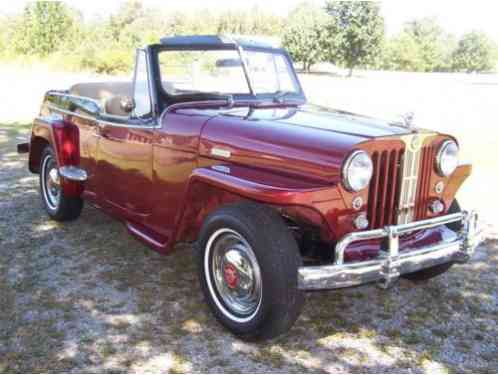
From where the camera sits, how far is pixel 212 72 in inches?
161

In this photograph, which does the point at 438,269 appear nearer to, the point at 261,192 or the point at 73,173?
the point at 261,192

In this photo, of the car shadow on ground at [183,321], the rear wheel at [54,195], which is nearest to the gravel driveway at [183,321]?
the car shadow on ground at [183,321]

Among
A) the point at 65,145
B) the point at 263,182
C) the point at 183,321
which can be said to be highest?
the point at 263,182

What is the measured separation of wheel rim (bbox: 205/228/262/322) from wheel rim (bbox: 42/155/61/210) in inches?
98.0

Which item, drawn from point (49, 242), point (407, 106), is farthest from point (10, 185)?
point (407, 106)

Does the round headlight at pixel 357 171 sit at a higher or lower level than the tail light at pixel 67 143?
higher

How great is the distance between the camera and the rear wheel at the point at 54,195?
195 inches

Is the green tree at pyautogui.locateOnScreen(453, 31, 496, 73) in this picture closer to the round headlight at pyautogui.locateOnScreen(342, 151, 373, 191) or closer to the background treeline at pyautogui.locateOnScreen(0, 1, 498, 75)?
the background treeline at pyautogui.locateOnScreen(0, 1, 498, 75)

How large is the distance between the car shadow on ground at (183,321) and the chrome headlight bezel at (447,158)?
0.97 meters

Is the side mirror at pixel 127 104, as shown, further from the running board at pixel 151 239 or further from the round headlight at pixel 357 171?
the round headlight at pixel 357 171

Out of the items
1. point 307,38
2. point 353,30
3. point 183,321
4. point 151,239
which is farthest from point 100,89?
point 353,30

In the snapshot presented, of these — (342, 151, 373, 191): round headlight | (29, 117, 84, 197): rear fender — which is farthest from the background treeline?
(342, 151, 373, 191): round headlight

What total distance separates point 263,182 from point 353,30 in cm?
4604

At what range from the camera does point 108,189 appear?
4383mm
